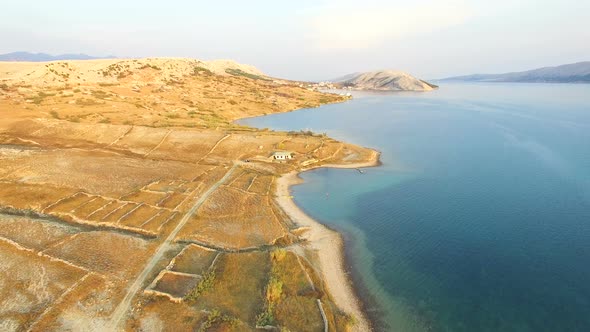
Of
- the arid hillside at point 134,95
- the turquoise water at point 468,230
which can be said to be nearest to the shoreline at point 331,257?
the turquoise water at point 468,230

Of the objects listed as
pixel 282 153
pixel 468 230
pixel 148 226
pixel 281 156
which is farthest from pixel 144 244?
pixel 468 230

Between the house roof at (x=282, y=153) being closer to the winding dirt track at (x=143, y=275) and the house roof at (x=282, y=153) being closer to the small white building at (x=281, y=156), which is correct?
the small white building at (x=281, y=156)

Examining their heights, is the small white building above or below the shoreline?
above

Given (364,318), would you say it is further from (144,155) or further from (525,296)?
(144,155)

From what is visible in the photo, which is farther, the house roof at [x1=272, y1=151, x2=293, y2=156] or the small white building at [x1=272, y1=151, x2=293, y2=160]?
the house roof at [x1=272, y1=151, x2=293, y2=156]

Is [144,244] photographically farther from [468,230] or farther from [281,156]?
[468,230]

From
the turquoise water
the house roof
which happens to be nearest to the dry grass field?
the house roof

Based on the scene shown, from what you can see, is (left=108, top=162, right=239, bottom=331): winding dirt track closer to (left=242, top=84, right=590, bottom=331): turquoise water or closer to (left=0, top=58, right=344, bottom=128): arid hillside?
(left=242, top=84, right=590, bottom=331): turquoise water
